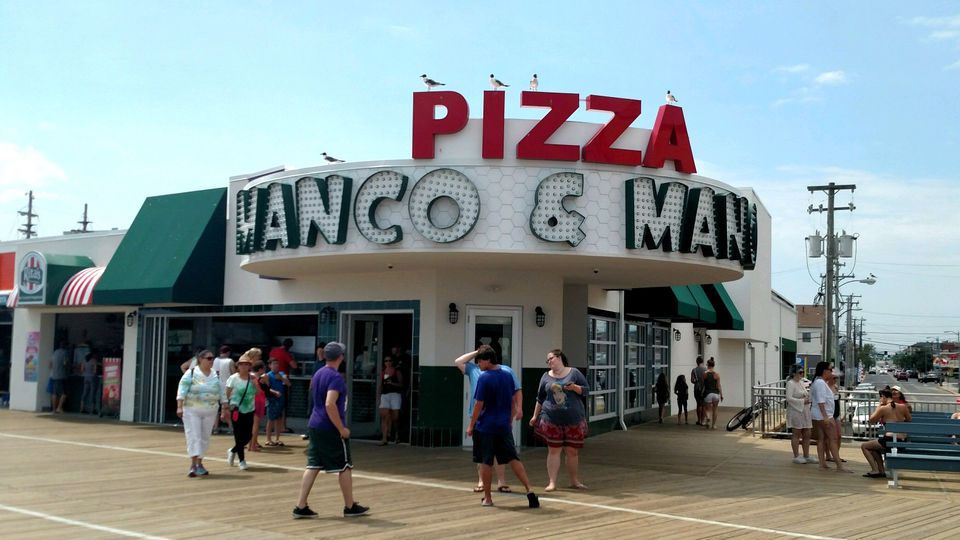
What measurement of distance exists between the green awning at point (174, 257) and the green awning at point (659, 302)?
927cm

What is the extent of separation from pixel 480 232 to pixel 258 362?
4.06 metres

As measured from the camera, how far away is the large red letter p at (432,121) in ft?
43.0

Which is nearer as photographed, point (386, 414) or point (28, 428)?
point (386, 414)

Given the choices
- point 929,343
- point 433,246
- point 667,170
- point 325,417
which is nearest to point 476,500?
point 325,417

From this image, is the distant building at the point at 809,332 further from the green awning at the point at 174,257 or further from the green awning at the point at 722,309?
the green awning at the point at 174,257

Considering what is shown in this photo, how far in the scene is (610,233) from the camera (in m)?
12.9

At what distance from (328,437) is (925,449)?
8306 mm

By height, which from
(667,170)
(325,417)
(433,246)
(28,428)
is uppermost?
(667,170)

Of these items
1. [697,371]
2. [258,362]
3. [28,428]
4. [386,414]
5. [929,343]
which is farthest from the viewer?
[929,343]

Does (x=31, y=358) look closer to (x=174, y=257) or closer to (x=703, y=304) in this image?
(x=174, y=257)

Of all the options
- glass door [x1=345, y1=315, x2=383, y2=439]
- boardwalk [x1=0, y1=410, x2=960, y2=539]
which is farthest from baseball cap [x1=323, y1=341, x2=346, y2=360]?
glass door [x1=345, y1=315, x2=383, y2=439]

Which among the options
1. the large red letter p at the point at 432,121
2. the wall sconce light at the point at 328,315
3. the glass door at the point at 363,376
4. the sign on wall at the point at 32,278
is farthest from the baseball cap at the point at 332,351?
the sign on wall at the point at 32,278

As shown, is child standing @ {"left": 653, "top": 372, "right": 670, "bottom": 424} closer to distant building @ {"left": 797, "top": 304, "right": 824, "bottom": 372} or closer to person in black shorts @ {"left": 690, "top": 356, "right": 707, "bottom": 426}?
person in black shorts @ {"left": 690, "top": 356, "right": 707, "bottom": 426}

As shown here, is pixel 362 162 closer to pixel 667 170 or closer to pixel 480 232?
pixel 480 232
